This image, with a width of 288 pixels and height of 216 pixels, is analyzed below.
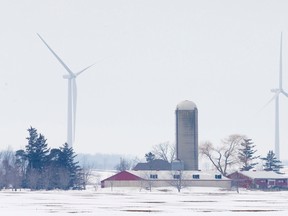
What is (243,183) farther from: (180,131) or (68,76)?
(68,76)

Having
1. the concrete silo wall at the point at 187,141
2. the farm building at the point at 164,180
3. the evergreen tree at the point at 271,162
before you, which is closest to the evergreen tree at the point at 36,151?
the farm building at the point at 164,180

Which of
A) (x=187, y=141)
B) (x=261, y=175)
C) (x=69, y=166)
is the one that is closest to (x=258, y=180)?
(x=261, y=175)

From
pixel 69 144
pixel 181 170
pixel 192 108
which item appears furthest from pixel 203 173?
pixel 69 144

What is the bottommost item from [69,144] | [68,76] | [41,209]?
[41,209]

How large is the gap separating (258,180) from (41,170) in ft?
127

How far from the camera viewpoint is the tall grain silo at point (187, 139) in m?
163

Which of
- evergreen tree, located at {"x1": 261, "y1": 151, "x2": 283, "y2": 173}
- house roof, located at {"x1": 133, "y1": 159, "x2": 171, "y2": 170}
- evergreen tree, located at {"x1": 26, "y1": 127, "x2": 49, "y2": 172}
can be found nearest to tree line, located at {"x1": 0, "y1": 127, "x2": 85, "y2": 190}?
evergreen tree, located at {"x1": 26, "y1": 127, "x2": 49, "y2": 172}

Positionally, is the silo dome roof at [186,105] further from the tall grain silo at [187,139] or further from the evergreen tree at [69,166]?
→ the evergreen tree at [69,166]

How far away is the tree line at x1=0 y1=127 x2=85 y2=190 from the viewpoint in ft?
484

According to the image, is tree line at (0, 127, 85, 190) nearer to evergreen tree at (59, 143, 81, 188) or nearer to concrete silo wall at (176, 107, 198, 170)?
evergreen tree at (59, 143, 81, 188)

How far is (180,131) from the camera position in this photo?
6432 inches

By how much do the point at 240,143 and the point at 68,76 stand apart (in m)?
50.1

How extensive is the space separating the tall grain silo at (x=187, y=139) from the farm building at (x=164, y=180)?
713cm

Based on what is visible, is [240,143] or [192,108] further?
[240,143]
